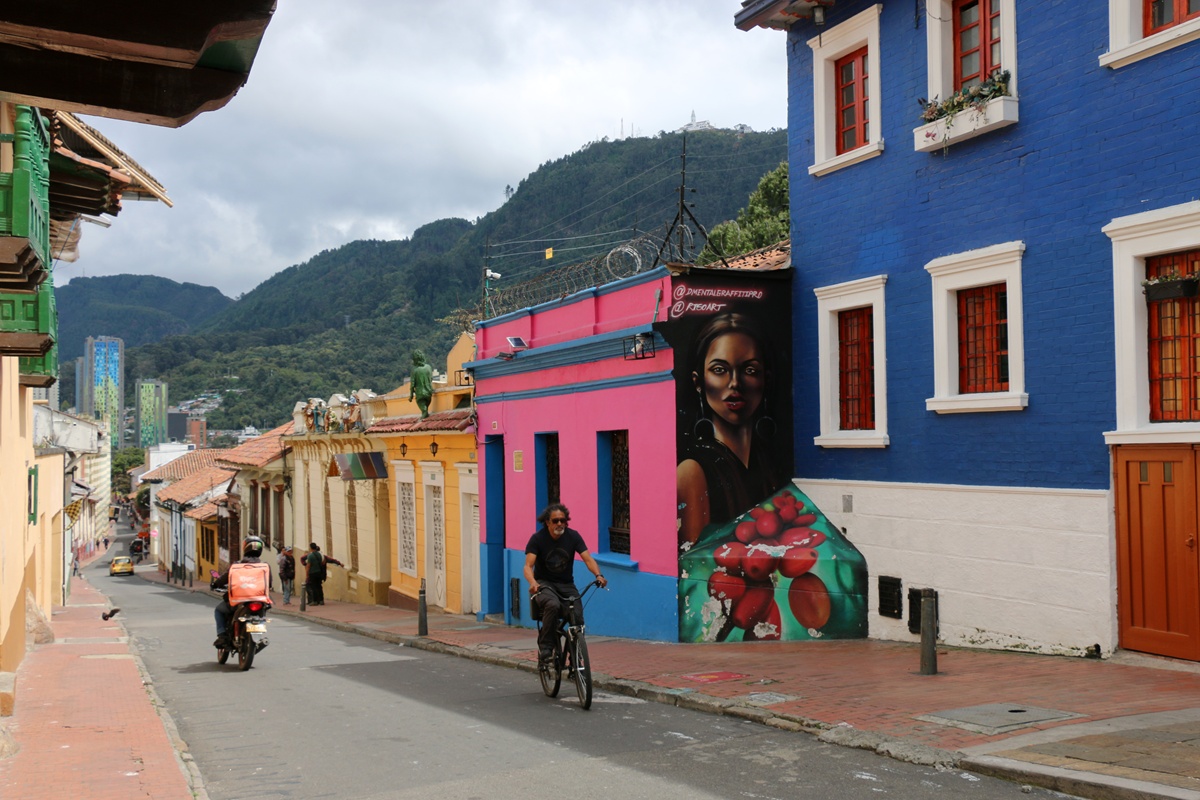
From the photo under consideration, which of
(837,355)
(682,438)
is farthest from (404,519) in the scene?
(837,355)

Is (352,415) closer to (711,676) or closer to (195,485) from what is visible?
(711,676)

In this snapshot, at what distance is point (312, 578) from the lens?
92.9ft

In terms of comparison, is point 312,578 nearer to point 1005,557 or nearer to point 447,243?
point 1005,557

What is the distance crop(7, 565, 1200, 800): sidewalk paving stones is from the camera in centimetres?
675

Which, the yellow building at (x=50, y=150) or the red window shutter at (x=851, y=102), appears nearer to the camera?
the yellow building at (x=50, y=150)

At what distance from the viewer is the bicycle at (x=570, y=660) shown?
9664 millimetres

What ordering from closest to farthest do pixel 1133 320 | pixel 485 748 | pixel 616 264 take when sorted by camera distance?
1. pixel 485 748
2. pixel 1133 320
3. pixel 616 264

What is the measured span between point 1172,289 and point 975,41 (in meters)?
3.85

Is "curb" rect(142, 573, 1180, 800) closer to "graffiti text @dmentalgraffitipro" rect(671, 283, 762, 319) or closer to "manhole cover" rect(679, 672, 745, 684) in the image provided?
"manhole cover" rect(679, 672, 745, 684)

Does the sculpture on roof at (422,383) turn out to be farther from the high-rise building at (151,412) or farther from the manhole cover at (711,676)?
the high-rise building at (151,412)

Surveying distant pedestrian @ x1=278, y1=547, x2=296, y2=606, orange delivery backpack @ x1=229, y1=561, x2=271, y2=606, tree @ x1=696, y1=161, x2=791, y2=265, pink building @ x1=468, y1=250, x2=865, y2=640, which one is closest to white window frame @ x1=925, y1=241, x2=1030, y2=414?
pink building @ x1=468, y1=250, x2=865, y2=640

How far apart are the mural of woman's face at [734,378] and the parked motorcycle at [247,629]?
6.00 meters

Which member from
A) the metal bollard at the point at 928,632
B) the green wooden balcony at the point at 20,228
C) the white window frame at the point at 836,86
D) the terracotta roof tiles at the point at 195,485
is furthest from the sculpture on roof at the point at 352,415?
the terracotta roof tiles at the point at 195,485

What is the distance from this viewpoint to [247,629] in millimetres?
13742
